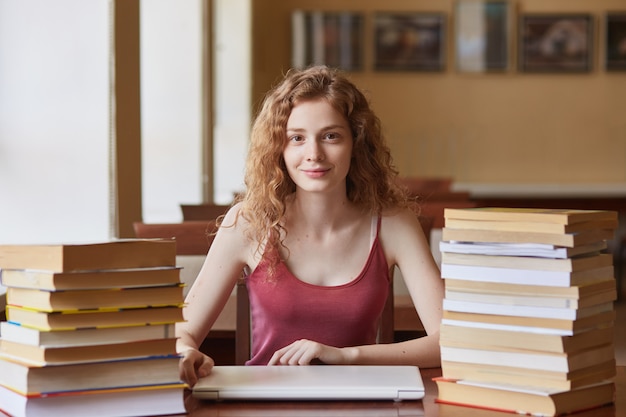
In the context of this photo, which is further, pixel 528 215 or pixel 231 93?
pixel 231 93

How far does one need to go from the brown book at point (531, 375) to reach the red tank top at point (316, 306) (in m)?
0.79

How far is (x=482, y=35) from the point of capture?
34.6 feet

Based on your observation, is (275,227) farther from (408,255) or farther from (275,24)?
(275,24)

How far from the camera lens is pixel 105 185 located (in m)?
4.21

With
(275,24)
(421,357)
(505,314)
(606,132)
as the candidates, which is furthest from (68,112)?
(606,132)

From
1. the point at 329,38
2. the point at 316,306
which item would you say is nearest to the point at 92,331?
the point at 316,306

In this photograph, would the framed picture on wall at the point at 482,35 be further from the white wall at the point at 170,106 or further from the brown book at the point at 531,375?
the brown book at the point at 531,375

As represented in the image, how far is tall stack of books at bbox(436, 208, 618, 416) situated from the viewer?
5.85 ft

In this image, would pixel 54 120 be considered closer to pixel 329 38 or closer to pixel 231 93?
pixel 231 93

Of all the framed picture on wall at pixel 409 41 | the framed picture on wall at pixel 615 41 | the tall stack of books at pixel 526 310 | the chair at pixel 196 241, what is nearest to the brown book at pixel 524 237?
the tall stack of books at pixel 526 310

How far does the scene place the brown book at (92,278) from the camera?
68.8 inches

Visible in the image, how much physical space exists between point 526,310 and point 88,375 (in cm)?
77

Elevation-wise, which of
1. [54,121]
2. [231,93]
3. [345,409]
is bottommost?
[345,409]

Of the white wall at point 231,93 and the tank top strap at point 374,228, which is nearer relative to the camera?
the tank top strap at point 374,228
